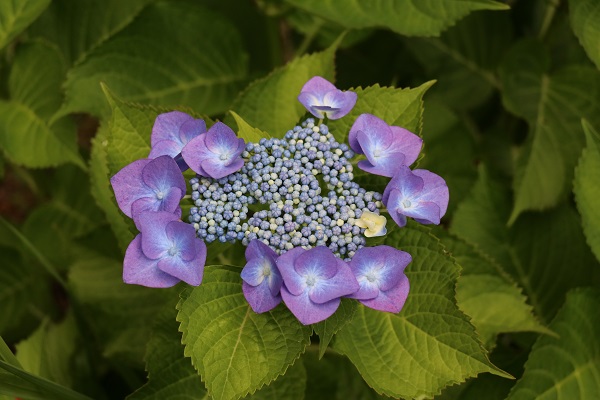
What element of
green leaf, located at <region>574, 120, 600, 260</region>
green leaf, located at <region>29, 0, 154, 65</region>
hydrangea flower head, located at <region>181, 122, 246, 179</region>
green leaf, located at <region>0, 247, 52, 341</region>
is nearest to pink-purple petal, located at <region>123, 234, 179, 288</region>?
hydrangea flower head, located at <region>181, 122, 246, 179</region>

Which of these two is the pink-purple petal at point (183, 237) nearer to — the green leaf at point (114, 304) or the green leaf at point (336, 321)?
the green leaf at point (336, 321)

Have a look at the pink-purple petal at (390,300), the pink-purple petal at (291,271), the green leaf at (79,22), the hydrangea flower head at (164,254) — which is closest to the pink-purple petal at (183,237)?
the hydrangea flower head at (164,254)

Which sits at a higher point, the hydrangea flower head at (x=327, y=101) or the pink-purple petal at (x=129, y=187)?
the hydrangea flower head at (x=327, y=101)

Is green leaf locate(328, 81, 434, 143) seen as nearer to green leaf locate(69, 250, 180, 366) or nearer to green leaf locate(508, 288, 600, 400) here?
green leaf locate(508, 288, 600, 400)

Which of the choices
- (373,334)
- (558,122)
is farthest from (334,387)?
(558,122)

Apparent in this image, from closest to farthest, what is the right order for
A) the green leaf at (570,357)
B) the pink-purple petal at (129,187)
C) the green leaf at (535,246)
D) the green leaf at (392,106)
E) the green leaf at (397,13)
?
the pink-purple petal at (129,187), the green leaf at (392,106), the green leaf at (570,357), the green leaf at (397,13), the green leaf at (535,246)

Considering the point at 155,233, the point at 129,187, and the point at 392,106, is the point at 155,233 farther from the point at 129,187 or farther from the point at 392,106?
the point at 392,106
